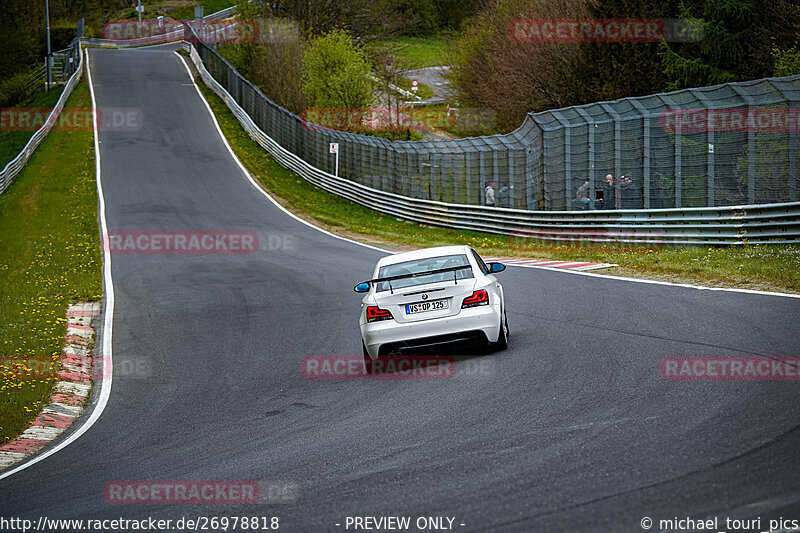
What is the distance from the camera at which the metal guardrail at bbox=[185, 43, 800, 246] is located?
18234mm

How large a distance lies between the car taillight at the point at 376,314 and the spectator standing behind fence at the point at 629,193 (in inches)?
484

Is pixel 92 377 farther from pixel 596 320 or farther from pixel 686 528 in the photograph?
pixel 686 528

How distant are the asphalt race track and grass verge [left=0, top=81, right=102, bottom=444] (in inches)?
48.9

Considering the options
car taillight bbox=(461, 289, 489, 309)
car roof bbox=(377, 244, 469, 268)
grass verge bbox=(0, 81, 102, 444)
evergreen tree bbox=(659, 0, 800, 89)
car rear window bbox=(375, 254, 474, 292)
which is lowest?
grass verge bbox=(0, 81, 102, 444)

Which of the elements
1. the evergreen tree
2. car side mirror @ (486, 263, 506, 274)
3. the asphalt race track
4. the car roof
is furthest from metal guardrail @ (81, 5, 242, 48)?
car side mirror @ (486, 263, 506, 274)

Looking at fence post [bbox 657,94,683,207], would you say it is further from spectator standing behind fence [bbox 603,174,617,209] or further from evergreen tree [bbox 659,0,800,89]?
evergreen tree [bbox 659,0,800,89]

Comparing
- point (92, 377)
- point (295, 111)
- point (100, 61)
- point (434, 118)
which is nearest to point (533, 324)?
point (92, 377)

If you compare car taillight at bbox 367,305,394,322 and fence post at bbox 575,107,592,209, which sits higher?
fence post at bbox 575,107,592,209

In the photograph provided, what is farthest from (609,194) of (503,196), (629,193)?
(503,196)

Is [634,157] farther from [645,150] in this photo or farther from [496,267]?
[496,267]

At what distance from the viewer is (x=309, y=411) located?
10156mm

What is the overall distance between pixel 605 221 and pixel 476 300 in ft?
41.6

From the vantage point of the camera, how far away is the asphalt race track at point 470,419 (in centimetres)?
605

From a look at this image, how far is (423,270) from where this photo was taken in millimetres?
12297
